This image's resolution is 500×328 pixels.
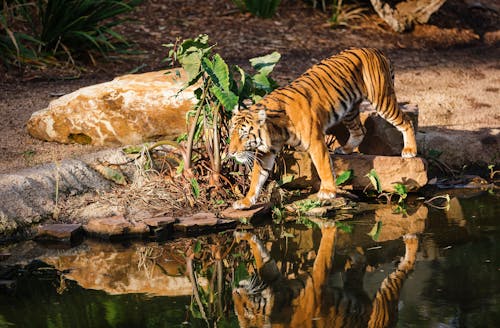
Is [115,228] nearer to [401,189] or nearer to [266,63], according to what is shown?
[266,63]

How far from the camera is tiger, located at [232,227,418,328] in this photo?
185 inches

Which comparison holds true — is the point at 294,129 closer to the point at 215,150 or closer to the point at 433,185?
the point at 215,150

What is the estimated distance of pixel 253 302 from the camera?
5.03 metres

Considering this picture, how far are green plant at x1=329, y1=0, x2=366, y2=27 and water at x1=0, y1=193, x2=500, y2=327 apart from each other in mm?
5420

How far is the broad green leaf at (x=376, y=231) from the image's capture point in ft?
20.4

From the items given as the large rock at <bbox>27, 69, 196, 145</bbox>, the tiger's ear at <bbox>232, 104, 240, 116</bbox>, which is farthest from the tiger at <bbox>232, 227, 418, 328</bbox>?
the large rock at <bbox>27, 69, 196, 145</bbox>

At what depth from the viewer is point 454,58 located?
11.2 m

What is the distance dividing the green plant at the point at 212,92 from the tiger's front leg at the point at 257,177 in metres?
0.29

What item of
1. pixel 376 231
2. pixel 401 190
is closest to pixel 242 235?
pixel 376 231

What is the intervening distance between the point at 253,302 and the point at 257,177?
1.79 m

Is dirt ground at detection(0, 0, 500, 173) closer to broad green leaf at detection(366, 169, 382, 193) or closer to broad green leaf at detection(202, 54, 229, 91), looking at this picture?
broad green leaf at detection(366, 169, 382, 193)

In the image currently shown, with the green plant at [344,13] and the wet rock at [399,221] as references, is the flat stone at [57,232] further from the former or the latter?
the green plant at [344,13]

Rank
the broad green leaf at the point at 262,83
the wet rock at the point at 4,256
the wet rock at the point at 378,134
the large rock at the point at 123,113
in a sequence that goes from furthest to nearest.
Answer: the wet rock at the point at 378,134 < the large rock at the point at 123,113 < the broad green leaf at the point at 262,83 < the wet rock at the point at 4,256

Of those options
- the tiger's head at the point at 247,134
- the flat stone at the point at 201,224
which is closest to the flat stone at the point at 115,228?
the flat stone at the point at 201,224
